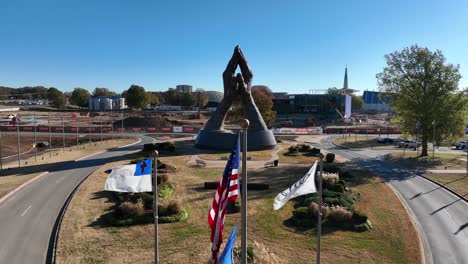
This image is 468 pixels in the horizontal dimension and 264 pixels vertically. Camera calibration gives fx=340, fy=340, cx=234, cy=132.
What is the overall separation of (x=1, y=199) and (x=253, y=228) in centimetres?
2279

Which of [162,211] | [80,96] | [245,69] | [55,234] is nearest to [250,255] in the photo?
[162,211]

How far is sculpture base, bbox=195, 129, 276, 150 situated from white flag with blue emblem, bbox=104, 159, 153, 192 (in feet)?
135

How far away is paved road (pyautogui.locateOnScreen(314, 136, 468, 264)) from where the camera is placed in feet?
69.2

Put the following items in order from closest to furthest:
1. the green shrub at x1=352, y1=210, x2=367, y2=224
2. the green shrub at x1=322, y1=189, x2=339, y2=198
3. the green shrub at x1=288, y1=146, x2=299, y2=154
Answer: the green shrub at x1=352, y1=210, x2=367, y2=224 < the green shrub at x1=322, y1=189, x2=339, y2=198 < the green shrub at x1=288, y1=146, x2=299, y2=154

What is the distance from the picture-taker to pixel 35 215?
1044 inches

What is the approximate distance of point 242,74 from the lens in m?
57.5

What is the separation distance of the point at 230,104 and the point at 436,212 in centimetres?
3555

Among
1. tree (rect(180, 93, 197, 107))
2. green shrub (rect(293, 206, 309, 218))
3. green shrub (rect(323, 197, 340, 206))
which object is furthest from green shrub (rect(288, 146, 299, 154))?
tree (rect(180, 93, 197, 107))

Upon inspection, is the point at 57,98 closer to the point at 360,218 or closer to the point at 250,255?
the point at 360,218

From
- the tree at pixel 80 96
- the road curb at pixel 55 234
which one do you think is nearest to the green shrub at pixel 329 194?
the road curb at pixel 55 234

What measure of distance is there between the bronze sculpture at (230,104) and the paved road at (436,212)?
18813mm

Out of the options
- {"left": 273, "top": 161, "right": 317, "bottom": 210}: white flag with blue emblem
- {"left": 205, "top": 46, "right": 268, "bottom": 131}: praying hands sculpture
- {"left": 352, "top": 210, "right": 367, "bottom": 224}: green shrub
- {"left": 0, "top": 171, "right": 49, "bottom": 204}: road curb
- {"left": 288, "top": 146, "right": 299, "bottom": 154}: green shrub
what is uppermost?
{"left": 205, "top": 46, "right": 268, "bottom": 131}: praying hands sculpture

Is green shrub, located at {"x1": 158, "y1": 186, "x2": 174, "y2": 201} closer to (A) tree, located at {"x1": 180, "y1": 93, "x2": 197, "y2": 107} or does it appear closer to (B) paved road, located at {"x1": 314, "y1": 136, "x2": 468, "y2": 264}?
(B) paved road, located at {"x1": 314, "y1": 136, "x2": 468, "y2": 264}

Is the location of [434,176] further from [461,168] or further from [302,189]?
[302,189]
